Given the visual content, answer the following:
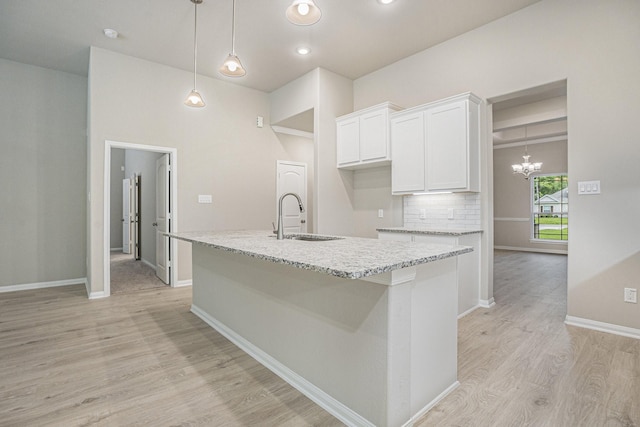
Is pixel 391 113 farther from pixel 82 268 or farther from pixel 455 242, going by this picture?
pixel 82 268

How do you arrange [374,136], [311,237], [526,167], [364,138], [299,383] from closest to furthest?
[299,383]
[311,237]
[374,136]
[364,138]
[526,167]

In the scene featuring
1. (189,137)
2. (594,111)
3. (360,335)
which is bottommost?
(360,335)

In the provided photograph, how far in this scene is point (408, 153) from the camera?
13.5ft

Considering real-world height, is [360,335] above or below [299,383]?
above

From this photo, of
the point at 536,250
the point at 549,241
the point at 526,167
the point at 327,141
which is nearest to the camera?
the point at 327,141

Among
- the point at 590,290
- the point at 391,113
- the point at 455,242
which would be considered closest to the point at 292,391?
the point at 455,242

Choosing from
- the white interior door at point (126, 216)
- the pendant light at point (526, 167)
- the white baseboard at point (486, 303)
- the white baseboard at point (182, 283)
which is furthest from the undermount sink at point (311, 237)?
the pendant light at point (526, 167)

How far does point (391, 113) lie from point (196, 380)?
3.71 metres

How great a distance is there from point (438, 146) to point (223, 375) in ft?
10.6

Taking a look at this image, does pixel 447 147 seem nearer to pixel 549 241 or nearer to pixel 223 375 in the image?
pixel 223 375

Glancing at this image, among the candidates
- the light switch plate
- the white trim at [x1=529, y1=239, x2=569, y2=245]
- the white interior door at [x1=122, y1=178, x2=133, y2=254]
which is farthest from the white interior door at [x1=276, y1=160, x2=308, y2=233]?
the white trim at [x1=529, y1=239, x2=569, y2=245]

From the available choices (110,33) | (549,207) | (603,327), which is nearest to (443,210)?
(603,327)

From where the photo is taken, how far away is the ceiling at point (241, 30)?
11.0ft

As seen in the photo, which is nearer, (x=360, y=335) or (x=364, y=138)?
(x=360, y=335)
